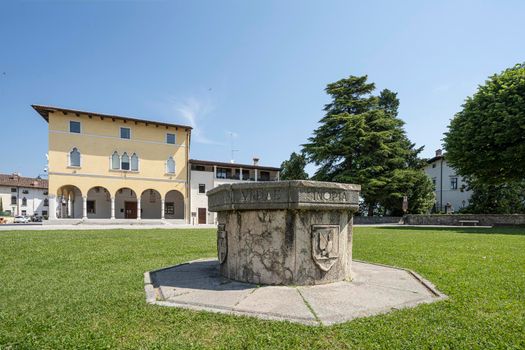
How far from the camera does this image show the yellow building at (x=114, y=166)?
30.7 meters

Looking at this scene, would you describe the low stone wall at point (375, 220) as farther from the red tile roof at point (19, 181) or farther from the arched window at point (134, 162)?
the red tile roof at point (19, 181)

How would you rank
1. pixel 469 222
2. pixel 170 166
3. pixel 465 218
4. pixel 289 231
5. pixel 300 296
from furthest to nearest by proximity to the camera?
pixel 170 166 → pixel 465 218 → pixel 469 222 → pixel 289 231 → pixel 300 296

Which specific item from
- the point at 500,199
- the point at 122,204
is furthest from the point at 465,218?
the point at 122,204

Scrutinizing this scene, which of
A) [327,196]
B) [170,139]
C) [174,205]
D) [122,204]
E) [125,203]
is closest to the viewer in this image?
[327,196]

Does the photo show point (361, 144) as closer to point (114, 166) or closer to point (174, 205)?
point (174, 205)

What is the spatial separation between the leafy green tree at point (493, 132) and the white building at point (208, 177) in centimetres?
2213

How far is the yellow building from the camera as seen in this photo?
1208 inches

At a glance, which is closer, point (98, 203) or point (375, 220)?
point (375, 220)

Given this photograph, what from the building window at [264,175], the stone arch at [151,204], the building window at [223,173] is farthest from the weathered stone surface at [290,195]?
the building window at [264,175]

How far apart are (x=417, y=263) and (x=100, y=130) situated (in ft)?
112

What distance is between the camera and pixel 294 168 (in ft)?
143

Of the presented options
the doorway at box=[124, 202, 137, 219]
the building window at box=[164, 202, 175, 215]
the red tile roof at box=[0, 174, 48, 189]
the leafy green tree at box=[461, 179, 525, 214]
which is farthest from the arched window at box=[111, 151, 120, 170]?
the red tile roof at box=[0, 174, 48, 189]

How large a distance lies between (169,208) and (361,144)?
2452 cm

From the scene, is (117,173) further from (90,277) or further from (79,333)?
(79,333)
